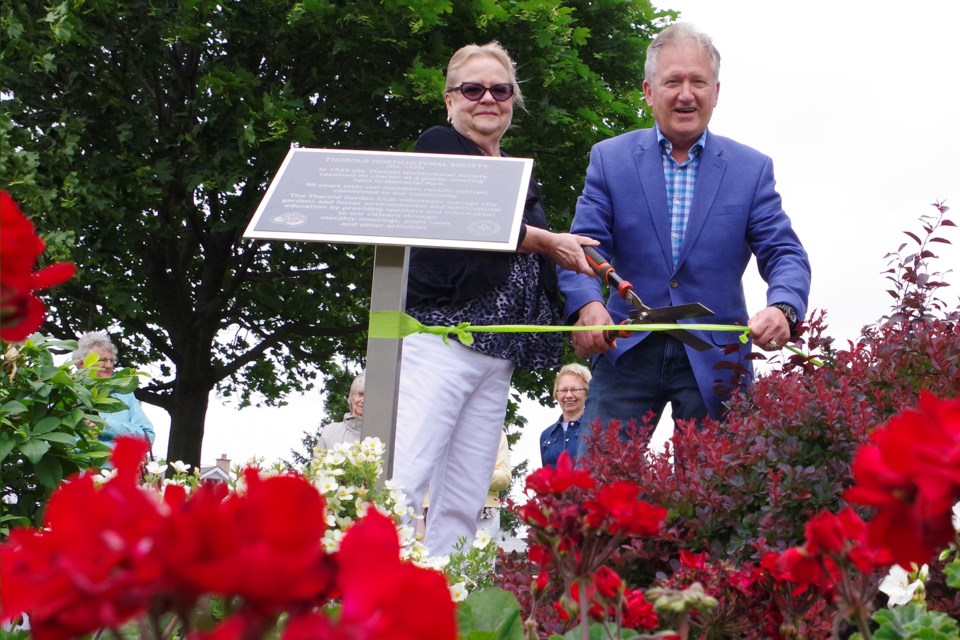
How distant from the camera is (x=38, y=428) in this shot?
175 inches

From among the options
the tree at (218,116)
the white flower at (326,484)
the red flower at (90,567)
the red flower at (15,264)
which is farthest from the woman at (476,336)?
the tree at (218,116)

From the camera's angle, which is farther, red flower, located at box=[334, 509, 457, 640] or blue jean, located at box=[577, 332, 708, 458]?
blue jean, located at box=[577, 332, 708, 458]

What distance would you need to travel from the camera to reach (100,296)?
13312 mm

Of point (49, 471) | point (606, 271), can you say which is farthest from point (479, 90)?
point (49, 471)

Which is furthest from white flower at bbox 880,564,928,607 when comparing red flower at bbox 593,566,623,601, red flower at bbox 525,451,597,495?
red flower at bbox 593,566,623,601

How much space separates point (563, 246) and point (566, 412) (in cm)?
341

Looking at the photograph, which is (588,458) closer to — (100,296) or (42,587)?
(42,587)

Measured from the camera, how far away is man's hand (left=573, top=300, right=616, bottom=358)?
4043 millimetres

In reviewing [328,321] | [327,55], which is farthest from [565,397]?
[328,321]

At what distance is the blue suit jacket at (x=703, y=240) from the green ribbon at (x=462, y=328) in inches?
5.4

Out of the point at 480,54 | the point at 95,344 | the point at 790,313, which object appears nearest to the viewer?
the point at 790,313

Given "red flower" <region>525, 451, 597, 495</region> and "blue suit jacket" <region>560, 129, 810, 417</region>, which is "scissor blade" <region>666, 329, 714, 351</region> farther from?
"red flower" <region>525, 451, 597, 495</region>

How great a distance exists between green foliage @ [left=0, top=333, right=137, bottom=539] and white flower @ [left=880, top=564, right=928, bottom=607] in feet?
11.4

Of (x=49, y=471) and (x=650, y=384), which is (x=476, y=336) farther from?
(x=49, y=471)
